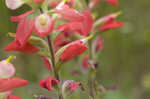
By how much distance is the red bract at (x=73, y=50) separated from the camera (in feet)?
3.18

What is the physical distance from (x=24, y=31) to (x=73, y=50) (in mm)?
175

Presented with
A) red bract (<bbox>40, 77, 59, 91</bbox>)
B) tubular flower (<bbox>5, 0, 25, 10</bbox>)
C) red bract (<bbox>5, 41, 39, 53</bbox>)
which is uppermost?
tubular flower (<bbox>5, 0, 25, 10</bbox>)

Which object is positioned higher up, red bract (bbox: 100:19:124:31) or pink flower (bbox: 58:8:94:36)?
pink flower (bbox: 58:8:94:36)

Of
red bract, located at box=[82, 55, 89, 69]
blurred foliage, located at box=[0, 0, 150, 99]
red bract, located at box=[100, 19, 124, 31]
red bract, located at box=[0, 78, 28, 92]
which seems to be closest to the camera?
red bract, located at box=[0, 78, 28, 92]

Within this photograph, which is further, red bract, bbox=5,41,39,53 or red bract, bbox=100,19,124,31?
red bract, bbox=100,19,124,31

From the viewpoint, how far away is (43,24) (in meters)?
0.91

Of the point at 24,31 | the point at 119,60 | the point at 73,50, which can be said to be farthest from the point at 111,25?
the point at 119,60

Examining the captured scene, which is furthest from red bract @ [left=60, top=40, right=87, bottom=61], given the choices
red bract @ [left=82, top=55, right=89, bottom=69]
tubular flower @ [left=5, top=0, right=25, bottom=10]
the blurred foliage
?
the blurred foliage

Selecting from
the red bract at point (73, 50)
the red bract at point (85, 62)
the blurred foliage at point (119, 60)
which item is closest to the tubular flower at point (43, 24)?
the red bract at point (73, 50)

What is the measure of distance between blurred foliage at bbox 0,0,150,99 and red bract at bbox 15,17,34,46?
3.57ft

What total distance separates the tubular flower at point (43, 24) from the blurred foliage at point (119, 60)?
1.10m

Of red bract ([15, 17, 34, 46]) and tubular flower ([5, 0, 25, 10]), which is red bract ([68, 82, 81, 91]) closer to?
red bract ([15, 17, 34, 46])

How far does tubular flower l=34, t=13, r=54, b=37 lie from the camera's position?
35.9 inches

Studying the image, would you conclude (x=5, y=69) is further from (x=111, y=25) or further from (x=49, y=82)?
(x=111, y=25)
